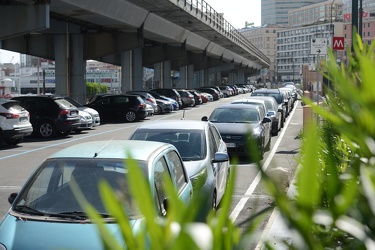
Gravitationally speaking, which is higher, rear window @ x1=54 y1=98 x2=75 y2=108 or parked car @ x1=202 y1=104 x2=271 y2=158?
rear window @ x1=54 y1=98 x2=75 y2=108

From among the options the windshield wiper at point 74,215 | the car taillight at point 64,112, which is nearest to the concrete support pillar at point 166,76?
the car taillight at point 64,112

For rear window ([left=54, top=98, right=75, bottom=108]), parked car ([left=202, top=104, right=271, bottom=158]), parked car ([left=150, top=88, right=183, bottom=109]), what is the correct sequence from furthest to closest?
parked car ([left=150, top=88, right=183, bottom=109]) < rear window ([left=54, top=98, right=75, bottom=108]) < parked car ([left=202, top=104, right=271, bottom=158])

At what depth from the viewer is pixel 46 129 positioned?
2461 centimetres

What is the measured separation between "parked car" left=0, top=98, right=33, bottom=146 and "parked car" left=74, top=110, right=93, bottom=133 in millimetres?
5721

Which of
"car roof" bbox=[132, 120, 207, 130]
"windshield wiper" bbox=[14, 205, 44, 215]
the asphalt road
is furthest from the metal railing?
"windshield wiper" bbox=[14, 205, 44, 215]

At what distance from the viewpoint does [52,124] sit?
24516mm

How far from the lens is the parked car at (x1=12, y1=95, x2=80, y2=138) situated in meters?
24.5

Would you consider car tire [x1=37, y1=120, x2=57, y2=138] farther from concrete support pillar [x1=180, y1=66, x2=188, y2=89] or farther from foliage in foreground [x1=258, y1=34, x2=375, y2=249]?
concrete support pillar [x1=180, y1=66, x2=188, y2=89]

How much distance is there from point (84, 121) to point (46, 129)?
279 cm

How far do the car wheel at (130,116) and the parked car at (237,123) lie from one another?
14.8 metres

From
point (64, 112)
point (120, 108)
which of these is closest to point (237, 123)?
point (64, 112)

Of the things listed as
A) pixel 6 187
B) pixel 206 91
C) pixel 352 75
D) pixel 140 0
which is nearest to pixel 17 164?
pixel 6 187

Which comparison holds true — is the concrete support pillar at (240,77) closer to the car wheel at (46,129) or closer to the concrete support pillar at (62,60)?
the concrete support pillar at (62,60)

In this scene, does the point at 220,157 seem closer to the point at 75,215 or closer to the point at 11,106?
the point at 75,215
